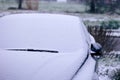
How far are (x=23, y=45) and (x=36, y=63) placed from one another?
0.73m

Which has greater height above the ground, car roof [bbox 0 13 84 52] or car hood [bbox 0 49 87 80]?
car roof [bbox 0 13 84 52]

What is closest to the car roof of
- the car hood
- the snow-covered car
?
the snow-covered car

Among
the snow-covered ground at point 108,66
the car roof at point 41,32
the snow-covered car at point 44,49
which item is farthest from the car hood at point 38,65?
the snow-covered ground at point 108,66

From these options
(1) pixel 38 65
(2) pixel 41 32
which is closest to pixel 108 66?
(2) pixel 41 32

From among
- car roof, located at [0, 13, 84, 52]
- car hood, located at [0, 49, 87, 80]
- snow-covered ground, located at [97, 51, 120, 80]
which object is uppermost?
car roof, located at [0, 13, 84, 52]

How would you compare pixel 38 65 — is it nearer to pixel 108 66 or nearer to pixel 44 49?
pixel 44 49

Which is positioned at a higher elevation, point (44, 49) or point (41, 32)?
point (41, 32)

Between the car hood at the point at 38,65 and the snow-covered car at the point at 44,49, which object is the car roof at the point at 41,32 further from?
the car hood at the point at 38,65

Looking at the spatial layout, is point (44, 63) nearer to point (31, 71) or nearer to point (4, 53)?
point (31, 71)

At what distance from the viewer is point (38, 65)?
16.6 feet

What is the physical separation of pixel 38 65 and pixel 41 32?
1.13m

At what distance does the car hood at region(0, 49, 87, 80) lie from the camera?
4.88 meters

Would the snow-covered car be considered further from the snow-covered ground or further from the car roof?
the snow-covered ground

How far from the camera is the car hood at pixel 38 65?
488 centimetres
